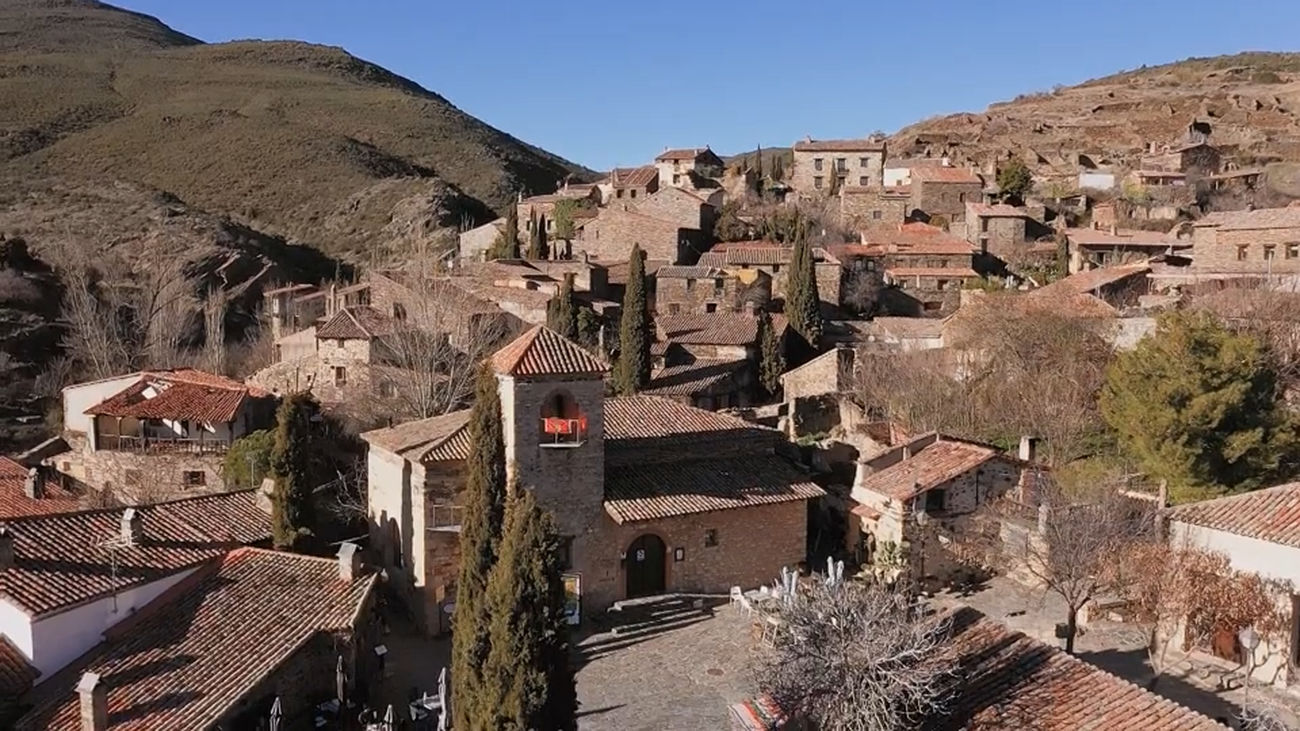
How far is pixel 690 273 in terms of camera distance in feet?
138

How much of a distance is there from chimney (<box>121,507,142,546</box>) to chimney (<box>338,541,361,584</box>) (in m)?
3.94

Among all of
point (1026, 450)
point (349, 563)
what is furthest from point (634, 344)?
point (349, 563)

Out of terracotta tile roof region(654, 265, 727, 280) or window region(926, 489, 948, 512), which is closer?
window region(926, 489, 948, 512)

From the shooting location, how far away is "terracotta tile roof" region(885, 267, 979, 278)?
4341cm

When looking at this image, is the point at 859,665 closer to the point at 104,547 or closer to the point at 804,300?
the point at 104,547

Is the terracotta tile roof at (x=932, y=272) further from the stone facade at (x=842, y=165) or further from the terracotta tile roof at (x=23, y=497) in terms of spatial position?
the terracotta tile roof at (x=23, y=497)

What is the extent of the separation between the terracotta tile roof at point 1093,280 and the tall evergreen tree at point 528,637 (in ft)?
79.3

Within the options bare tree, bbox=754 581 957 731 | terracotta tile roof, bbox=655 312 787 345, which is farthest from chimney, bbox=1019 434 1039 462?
terracotta tile roof, bbox=655 312 787 345

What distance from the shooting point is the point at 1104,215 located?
50281 millimetres

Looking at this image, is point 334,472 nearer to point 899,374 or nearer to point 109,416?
point 109,416

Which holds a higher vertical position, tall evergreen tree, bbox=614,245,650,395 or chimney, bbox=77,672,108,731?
tall evergreen tree, bbox=614,245,650,395

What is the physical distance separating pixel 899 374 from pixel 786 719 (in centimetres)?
1884

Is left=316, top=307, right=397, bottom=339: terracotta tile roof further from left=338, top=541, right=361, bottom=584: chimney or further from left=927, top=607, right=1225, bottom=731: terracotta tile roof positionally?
left=927, top=607, right=1225, bottom=731: terracotta tile roof

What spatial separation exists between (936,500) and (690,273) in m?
21.9
